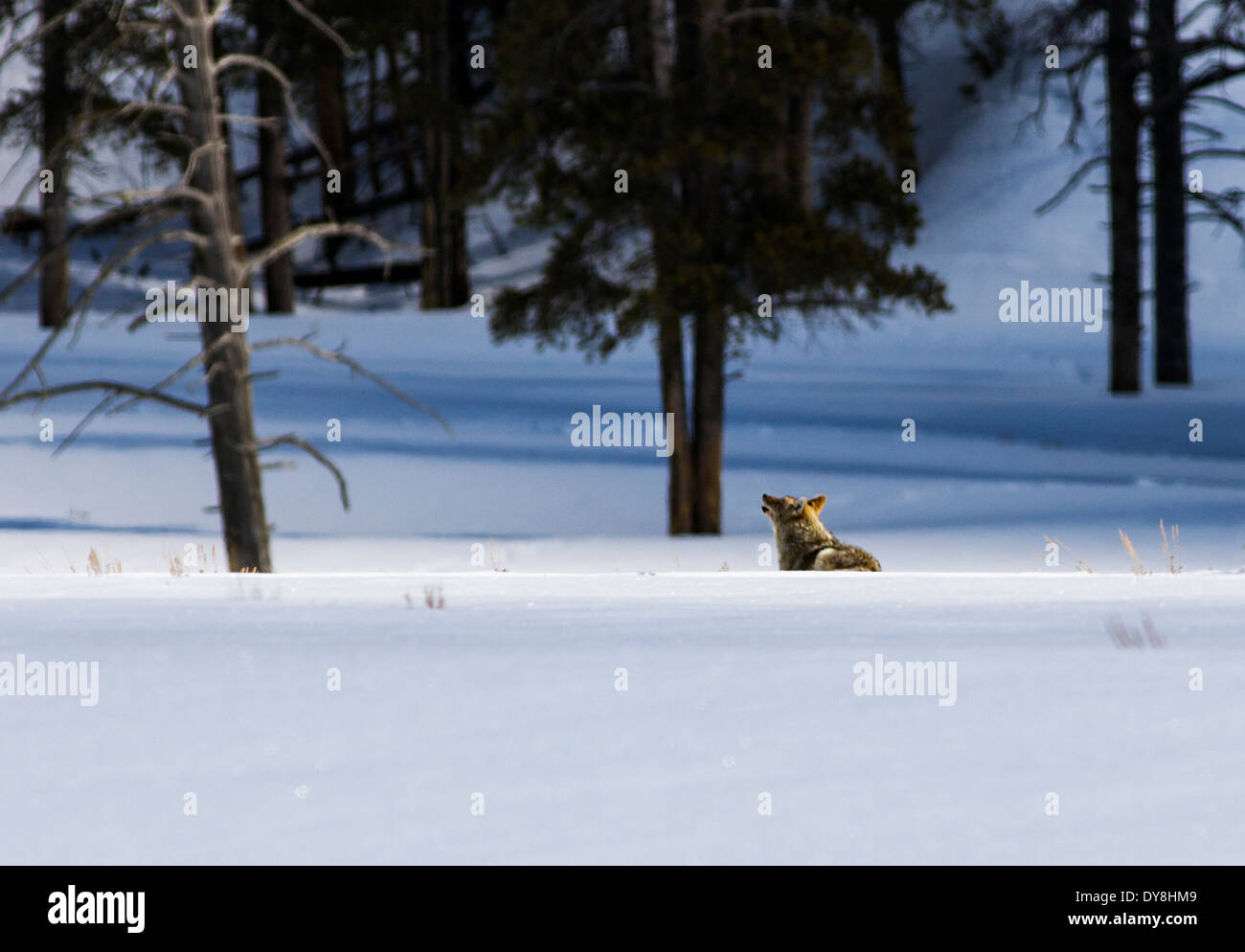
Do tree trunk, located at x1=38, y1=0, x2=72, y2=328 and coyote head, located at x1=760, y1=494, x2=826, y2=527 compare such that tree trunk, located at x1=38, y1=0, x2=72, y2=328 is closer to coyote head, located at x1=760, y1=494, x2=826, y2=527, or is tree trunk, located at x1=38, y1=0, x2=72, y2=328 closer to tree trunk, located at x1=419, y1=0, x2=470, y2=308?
tree trunk, located at x1=419, y1=0, x2=470, y2=308

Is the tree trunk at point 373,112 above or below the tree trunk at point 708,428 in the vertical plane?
above

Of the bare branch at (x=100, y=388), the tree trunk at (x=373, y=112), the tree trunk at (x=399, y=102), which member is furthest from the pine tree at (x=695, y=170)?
the tree trunk at (x=373, y=112)

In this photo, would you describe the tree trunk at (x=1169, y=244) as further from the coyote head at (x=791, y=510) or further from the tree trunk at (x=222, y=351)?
the coyote head at (x=791, y=510)

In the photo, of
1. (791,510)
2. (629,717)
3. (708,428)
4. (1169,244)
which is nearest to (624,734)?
(629,717)

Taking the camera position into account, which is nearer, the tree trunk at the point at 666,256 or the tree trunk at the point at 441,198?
the tree trunk at the point at 666,256

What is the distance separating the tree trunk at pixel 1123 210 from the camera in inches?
963

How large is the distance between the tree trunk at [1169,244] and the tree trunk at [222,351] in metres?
17.6

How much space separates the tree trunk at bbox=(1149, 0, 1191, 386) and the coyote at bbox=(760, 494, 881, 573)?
18058 millimetres

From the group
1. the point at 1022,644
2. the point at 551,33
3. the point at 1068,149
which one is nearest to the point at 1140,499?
the point at 551,33

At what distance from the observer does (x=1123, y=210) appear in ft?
80.9

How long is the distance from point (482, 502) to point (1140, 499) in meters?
7.36

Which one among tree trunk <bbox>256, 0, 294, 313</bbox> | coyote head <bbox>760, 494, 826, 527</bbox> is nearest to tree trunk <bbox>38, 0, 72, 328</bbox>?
tree trunk <bbox>256, 0, 294, 313</bbox>

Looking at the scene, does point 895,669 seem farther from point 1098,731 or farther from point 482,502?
point 482,502

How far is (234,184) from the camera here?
1158 inches
